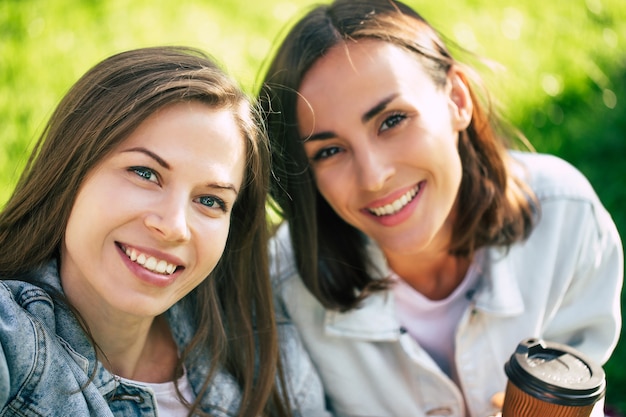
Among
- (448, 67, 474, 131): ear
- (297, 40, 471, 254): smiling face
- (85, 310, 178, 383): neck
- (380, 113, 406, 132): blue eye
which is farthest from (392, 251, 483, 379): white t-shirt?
(85, 310, 178, 383): neck

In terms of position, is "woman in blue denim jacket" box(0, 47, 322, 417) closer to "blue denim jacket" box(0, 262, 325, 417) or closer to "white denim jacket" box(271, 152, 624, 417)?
"blue denim jacket" box(0, 262, 325, 417)

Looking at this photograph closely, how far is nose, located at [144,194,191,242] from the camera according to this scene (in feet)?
5.49

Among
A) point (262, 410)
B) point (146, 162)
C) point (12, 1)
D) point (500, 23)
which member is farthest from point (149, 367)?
point (500, 23)

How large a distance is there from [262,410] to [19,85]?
2.05m

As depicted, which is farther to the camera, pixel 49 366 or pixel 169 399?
pixel 169 399

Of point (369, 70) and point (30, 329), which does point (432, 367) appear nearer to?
point (369, 70)

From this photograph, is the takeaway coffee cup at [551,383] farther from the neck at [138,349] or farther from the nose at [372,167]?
the neck at [138,349]

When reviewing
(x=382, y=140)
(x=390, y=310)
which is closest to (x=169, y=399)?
(x=390, y=310)

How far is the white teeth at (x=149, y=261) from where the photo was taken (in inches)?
67.6

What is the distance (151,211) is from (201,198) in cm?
16

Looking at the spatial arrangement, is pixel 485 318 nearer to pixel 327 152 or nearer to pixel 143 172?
pixel 327 152

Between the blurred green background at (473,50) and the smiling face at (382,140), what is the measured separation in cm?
108

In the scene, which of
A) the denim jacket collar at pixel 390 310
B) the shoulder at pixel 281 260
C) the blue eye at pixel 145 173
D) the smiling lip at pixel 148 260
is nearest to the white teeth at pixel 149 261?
the smiling lip at pixel 148 260

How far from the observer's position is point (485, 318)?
→ 242 centimetres
